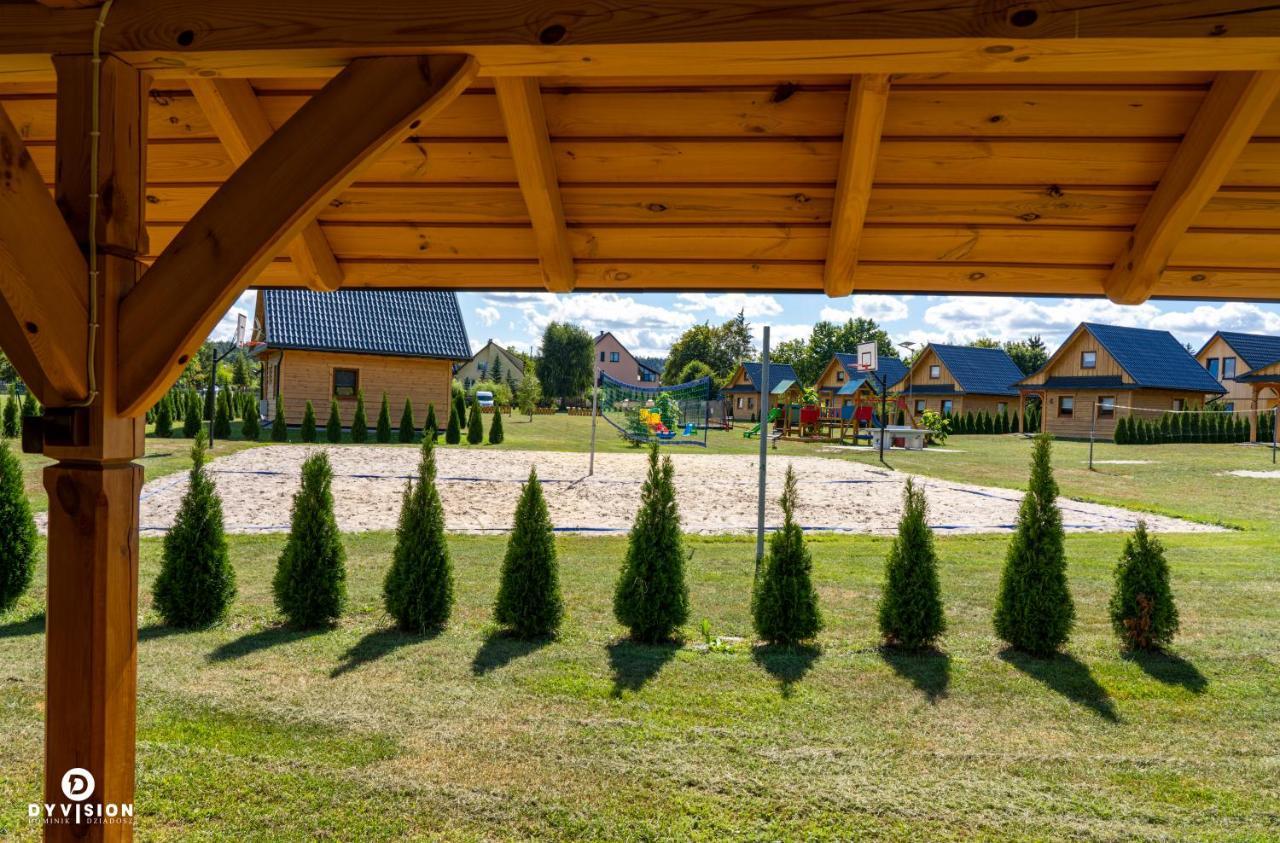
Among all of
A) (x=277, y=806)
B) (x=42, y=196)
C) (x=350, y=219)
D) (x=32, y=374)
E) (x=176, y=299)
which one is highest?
(x=350, y=219)

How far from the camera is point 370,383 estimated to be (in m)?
22.9

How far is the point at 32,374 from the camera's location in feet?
5.25

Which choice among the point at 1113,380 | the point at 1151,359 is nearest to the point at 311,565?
the point at 1113,380

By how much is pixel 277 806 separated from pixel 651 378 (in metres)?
80.9

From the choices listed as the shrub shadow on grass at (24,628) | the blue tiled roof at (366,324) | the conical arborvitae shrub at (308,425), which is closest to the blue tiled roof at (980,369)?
the blue tiled roof at (366,324)

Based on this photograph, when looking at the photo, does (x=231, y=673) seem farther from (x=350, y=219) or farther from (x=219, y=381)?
(x=219, y=381)

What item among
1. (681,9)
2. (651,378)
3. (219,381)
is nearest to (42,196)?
(681,9)

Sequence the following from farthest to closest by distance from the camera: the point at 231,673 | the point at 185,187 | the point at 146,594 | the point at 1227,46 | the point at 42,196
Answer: the point at 146,594
the point at 231,673
the point at 185,187
the point at 42,196
the point at 1227,46

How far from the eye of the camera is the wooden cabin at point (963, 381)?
40219 mm

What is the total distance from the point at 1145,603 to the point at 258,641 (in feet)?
21.4

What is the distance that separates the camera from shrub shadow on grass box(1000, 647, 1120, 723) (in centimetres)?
482

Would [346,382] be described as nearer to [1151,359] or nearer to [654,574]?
[654,574]

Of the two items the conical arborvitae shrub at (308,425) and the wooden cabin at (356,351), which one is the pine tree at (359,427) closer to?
the conical arborvitae shrub at (308,425)

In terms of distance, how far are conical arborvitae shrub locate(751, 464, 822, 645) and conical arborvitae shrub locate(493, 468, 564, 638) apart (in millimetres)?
1596
